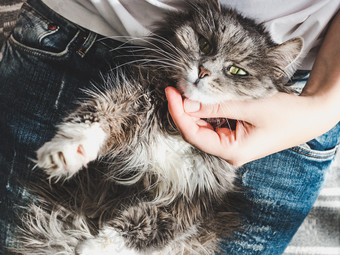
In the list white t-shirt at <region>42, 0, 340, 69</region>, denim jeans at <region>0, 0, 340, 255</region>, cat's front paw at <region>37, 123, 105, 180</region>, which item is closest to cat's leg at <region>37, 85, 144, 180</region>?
cat's front paw at <region>37, 123, 105, 180</region>

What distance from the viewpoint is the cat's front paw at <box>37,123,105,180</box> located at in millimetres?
916

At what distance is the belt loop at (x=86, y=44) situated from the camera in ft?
3.82

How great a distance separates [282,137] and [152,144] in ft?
1.70

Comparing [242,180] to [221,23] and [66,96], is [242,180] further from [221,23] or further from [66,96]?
[66,96]

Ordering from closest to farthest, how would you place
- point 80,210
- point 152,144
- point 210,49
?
1. point 210,49
2. point 152,144
3. point 80,210

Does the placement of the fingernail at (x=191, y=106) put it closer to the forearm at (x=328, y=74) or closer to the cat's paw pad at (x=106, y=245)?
the forearm at (x=328, y=74)

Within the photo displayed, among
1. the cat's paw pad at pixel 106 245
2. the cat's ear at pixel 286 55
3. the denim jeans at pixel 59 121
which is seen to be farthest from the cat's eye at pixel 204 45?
the cat's paw pad at pixel 106 245

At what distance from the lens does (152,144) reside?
1.20 metres

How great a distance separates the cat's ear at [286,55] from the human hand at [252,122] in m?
0.12

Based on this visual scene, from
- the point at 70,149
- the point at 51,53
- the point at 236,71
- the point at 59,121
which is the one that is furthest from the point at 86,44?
the point at 236,71

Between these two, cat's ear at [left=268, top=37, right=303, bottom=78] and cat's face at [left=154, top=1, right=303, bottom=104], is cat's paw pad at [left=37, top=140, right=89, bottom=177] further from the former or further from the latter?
cat's ear at [left=268, top=37, right=303, bottom=78]

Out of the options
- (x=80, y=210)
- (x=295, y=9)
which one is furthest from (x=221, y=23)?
(x=80, y=210)

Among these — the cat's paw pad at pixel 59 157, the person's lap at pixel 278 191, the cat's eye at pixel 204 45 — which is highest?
the cat's eye at pixel 204 45

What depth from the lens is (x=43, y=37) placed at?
1161 mm
